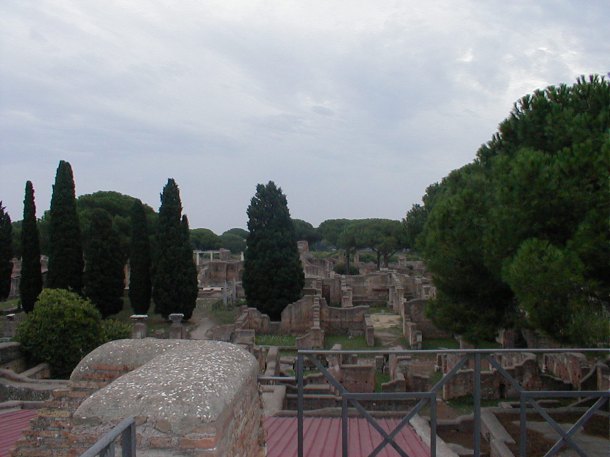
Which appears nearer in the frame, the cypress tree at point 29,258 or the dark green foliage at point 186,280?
the cypress tree at point 29,258

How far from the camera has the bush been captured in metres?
15.3

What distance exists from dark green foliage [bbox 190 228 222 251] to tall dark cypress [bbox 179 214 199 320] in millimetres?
37653

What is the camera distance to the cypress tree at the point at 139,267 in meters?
25.6

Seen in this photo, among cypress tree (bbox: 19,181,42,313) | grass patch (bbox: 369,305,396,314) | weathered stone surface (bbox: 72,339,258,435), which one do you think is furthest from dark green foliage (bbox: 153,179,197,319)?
weathered stone surface (bbox: 72,339,258,435)

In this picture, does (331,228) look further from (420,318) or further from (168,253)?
(420,318)

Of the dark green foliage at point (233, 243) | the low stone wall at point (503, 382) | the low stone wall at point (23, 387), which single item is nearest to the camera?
the low stone wall at point (23, 387)

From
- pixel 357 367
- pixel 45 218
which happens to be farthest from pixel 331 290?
pixel 45 218

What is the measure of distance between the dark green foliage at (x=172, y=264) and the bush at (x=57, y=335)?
848cm

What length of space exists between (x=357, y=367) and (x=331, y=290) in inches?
671

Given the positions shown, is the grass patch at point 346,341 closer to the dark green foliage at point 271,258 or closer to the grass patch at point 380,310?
the dark green foliage at point 271,258

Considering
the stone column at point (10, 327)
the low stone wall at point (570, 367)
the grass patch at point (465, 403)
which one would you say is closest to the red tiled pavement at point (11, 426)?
the grass patch at point (465, 403)

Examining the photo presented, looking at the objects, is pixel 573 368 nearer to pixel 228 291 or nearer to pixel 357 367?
pixel 357 367

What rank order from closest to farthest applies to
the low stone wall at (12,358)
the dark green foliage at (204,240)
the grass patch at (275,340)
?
1. the low stone wall at (12,358)
2. the grass patch at (275,340)
3. the dark green foliage at (204,240)

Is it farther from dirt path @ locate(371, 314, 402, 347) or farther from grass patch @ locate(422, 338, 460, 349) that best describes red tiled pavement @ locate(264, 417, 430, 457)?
dirt path @ locate(371, 314, 402, 347)
